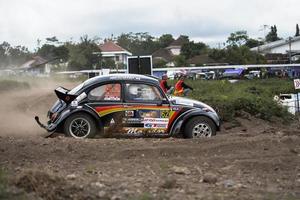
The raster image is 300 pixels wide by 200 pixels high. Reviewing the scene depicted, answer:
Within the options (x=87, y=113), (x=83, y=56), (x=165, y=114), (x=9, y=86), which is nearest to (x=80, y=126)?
(x=87, y=113)

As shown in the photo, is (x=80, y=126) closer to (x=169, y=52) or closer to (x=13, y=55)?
(x=13, y=55)

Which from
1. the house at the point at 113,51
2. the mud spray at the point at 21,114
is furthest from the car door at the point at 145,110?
the house at the point at 113,51

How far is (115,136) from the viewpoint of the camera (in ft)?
44.3

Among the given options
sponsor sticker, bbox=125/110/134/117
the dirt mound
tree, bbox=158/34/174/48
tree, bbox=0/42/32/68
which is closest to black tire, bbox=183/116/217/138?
sponsor sticker, bbox=125/110/134/117

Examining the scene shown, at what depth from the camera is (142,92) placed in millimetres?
13805

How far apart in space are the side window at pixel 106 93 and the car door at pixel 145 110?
0.19 metres

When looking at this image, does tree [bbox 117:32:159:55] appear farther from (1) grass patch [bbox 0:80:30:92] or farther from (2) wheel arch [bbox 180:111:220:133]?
(2) wheel arch [bbox 180:111:220:133]

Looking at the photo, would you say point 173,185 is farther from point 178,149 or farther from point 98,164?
point 178,149

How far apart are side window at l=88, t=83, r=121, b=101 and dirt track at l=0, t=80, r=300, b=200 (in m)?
2.15

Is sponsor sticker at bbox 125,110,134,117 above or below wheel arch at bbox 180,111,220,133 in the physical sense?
above

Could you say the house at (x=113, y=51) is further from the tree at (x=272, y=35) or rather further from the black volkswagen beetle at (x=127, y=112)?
the black volkswagen beetle at (x=127, y=112)

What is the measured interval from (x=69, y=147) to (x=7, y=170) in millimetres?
2526

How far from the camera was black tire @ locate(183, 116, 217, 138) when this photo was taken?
13703 millimetres

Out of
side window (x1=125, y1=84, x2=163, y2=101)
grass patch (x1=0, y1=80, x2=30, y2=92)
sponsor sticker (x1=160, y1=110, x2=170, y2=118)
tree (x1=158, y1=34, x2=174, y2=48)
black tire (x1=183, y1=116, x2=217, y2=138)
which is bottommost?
black tire (x1=183, y1=116, x2=217, y2=138)
